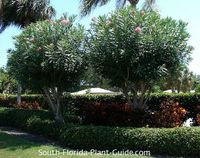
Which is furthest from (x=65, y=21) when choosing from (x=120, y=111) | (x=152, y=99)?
(x=152, y=99)

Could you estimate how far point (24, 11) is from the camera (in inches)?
992

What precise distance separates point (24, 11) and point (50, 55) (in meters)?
12.3

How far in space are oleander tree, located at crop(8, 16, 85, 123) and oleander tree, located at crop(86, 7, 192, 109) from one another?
3.27ft

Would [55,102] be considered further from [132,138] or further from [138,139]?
[138,139]

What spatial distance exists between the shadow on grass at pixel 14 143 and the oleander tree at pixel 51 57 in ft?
6.12

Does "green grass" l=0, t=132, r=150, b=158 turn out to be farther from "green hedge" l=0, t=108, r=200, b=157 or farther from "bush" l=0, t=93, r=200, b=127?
"bush" l=0, t=93, r=200, b=127

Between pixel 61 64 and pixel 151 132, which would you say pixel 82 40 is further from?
pixel 151 132

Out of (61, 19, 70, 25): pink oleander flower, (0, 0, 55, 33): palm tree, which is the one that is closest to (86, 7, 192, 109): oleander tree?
(61, 19, 70, 25): pink oleander flower

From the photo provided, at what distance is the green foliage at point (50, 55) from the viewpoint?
1380 cm

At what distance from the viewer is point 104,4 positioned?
Result: 2109 centimetres

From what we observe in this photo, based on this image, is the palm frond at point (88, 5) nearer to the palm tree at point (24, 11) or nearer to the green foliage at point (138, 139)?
the palm tree at point (24, 11)

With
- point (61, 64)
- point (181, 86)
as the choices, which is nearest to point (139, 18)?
point (61, 64)

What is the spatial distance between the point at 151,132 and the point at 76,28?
5.39 metres

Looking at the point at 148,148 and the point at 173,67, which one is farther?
the point at 173,67
